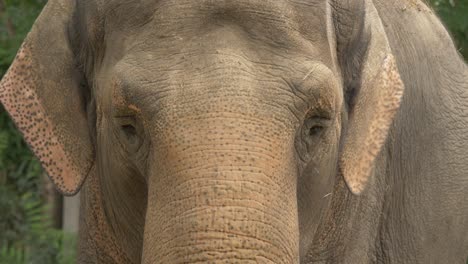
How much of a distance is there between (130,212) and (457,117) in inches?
75.6

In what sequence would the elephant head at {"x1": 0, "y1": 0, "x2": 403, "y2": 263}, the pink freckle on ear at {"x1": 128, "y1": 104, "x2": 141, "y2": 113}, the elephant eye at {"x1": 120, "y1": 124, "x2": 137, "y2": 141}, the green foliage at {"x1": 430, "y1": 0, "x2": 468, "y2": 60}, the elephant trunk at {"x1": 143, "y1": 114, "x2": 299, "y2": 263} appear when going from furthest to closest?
the green foliage at {"x1": 430, "y1": 0, "x2": 468, "y2": 60} < the elephant eye at {"x1": 120, "y1": 124, "x2": 137, "y2": 141} < the pink freckle on ear at {"x1": 128, "y1": 104, "x2": 141, "y2": 113} < the elephant head at {"x1": 0, "y1": 0, "x2": 403, "y2": 263} < the elephant trunk at {"x1": 143, "y1": 114, "x2": 299, "y2": 263}

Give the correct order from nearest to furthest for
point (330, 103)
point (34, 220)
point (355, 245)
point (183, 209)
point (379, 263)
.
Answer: point (183, 209)
point (330, 103)
point (355, 245)
point (379, 263)
point (34, 220)

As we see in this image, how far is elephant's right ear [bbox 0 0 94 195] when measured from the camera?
5.90m

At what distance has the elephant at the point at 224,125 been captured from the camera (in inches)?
192

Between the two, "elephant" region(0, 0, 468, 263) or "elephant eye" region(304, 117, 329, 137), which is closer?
"elephant" region(0, 0, 468, 263)

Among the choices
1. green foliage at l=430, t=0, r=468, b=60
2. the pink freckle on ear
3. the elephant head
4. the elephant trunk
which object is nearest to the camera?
the elephant trunk

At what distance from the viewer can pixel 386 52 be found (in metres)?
5.93

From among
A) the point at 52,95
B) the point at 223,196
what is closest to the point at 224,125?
the point at 223,196

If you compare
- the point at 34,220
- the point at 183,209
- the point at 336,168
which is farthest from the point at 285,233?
the point at 34,220

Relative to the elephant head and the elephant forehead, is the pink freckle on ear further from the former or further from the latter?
the elephant forehead

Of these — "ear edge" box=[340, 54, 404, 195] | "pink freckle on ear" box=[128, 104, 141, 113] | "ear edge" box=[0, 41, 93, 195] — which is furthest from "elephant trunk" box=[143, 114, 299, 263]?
"ear edge" box=[0, 41, 93, 195]

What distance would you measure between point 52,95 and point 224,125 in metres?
1.15

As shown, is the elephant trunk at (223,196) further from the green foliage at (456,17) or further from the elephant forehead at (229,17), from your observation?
the green foliage at (456,17)

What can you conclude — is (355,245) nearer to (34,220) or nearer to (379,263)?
(379,263)
